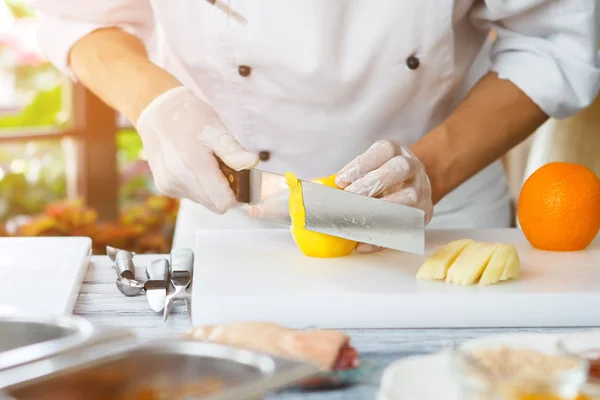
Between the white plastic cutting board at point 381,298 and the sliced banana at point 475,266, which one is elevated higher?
the sliced banana at point 475,266

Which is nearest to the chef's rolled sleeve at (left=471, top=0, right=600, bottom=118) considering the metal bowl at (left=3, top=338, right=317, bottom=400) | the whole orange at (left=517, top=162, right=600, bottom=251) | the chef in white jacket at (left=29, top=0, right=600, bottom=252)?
the chef in white jacket at (left=29, top=0, right=600, bottom=252)

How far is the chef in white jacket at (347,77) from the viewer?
1622 millimetres

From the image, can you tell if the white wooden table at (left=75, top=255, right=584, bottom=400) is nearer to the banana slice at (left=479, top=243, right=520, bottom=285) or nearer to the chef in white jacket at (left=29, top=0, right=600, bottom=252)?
the banana slice at (left=479, top=243, right=520, bottom=285)

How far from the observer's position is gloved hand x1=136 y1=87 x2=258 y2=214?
1.43m

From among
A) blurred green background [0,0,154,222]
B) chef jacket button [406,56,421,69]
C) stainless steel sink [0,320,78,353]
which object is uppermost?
chef jacket button [406,56,421,69]

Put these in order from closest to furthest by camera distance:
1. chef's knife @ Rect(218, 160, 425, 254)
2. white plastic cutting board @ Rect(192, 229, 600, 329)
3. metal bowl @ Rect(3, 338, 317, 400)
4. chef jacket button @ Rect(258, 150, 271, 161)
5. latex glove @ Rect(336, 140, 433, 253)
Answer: metal bowl @ Rect(3, 338, 317, 400)
white plastic cutting board @ Rect(192, 229, 600, 329)
chef's knife @ Rect(218, 160, 425, 254)
latex glove @ Rect(336, 140, 433, 253)
chef jacket button @ Rect(258, 150, 271, 161)

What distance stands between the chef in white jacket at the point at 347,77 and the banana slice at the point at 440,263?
0.37 metres

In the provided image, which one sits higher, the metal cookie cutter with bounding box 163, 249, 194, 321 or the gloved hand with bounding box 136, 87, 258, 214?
the gloved hand with bounding box 136, 87, 258, 214

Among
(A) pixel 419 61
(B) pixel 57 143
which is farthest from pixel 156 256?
(B) pixel 57 143

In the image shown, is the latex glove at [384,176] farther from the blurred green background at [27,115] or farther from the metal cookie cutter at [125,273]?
the blurred green background at [27,115]

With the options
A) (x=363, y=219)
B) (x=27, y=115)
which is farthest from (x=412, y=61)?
(x=27, y=115)

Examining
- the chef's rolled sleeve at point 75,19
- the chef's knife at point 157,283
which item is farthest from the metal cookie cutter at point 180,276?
the chef's rolled sleeve at point 75,19

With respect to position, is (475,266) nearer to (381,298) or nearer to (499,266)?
(499,266)

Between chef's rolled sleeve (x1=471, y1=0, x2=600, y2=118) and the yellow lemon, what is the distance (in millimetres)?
613
